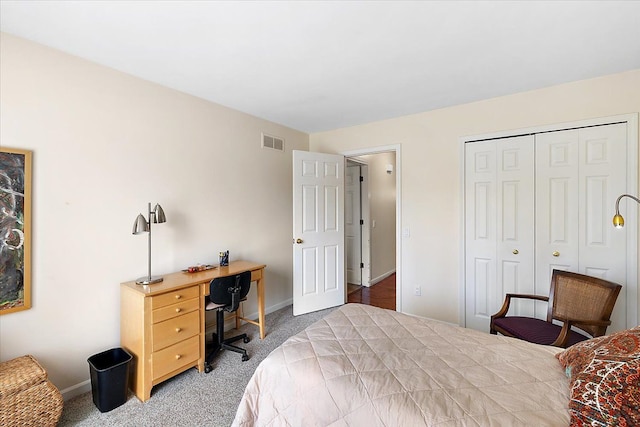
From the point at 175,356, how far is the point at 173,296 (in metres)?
0.46

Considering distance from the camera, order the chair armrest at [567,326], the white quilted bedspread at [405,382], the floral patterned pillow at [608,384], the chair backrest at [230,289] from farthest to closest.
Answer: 1. the chair backrest at [230,289]
2. the chair armrest at [567,326]
3. the white quilted bedspread at [405,382]
4. the floral patterned pillow at [608,384]

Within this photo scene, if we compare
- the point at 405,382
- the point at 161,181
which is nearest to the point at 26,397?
the point at 161,181

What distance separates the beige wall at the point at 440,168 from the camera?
2.68 m

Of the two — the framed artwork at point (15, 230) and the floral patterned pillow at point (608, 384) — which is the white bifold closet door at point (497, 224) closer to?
the floral patterned pillow at point (608, 384)

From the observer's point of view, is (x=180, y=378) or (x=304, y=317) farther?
(x=304, y=317)

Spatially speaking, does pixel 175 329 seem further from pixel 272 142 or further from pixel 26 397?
pixel 272 142

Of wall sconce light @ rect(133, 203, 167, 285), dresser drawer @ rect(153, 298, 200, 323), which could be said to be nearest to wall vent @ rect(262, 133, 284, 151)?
wall sconce light @ rect(133, 203, 167, 285)

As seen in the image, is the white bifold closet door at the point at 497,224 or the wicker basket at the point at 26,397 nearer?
the wicker basket at the point at 26,397

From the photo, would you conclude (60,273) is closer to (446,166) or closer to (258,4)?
(258,4)

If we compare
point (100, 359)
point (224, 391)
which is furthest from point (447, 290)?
point (100, 359)

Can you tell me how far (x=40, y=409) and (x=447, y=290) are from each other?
3.41 m

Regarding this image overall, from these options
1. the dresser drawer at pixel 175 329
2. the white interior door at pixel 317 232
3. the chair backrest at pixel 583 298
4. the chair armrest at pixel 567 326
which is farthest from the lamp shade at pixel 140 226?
the chair backrest at pixel 583 298

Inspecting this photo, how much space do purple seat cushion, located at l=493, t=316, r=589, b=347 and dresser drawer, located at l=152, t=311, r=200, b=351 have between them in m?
2.45

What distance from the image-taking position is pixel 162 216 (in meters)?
2.29
